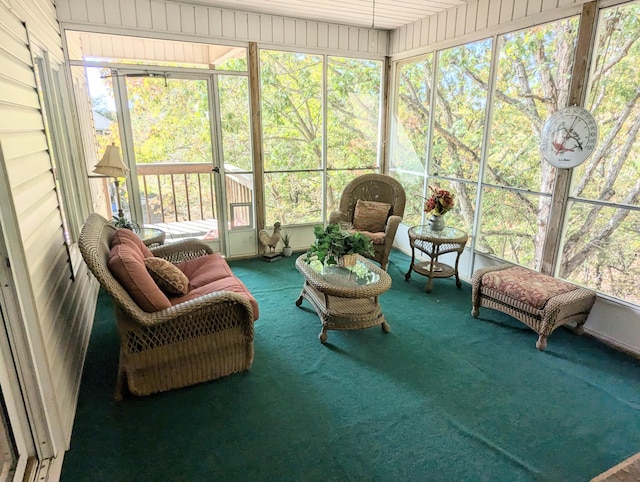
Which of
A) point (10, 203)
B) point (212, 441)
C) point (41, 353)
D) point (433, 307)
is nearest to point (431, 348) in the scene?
point (433, 307)

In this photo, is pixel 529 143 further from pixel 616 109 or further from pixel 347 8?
pixel 347 8

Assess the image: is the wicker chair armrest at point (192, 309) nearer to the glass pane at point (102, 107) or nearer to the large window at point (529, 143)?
the glass pane at point (102, 107)

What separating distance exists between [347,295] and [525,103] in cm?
261

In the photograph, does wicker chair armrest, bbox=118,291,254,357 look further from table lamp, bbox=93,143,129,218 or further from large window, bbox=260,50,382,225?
large window, bbox=260,50,382,225

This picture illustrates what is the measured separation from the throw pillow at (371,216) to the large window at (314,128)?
856 millimetres

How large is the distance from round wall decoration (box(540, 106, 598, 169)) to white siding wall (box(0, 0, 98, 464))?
137 inches

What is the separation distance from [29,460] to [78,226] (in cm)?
209

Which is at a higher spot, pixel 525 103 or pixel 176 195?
pixel 525 103

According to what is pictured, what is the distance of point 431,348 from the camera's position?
108 inches

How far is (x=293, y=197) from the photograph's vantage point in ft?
16.3

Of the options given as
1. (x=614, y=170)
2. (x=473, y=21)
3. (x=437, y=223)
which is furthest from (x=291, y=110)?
(x=614, y=170)

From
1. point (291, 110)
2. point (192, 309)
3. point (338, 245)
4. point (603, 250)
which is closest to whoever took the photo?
point (192, 309)

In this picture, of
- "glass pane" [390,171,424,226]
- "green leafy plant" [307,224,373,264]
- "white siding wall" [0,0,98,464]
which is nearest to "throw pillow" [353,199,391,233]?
"glass pane" [390,171,424,226]

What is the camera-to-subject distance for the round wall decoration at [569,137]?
282cm
